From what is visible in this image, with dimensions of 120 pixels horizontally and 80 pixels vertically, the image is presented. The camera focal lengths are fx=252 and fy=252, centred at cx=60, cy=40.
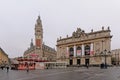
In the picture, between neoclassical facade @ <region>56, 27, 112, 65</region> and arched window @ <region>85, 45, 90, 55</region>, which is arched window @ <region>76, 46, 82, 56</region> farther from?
arched window @ <region>85, 45, 90, 55</region>

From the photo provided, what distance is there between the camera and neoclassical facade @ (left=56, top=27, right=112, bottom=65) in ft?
346

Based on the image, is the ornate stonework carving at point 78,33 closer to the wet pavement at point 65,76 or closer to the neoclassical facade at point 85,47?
the neoclassical facade at point 85,47

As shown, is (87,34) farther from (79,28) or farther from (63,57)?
(63,57)

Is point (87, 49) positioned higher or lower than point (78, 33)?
lower

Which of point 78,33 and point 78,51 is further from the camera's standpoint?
point 78,33

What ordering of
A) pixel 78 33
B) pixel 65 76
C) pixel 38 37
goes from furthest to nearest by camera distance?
1. pixel 38 37
2. pixel 78 33
3. pixel 65 76

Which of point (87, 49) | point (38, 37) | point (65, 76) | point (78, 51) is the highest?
point (38, 37)

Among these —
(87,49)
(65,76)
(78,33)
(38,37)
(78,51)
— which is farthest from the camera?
(38,37)

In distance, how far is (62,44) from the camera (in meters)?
131

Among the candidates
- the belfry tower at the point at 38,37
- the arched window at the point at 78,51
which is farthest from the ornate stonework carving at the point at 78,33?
the belfry tower at the point at 38,37

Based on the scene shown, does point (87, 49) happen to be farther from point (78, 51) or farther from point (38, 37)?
point (38, 37)

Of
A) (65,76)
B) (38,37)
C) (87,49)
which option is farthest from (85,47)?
(65,76)

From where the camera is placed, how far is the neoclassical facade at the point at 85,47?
346 ft

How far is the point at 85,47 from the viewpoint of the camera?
116 meters
